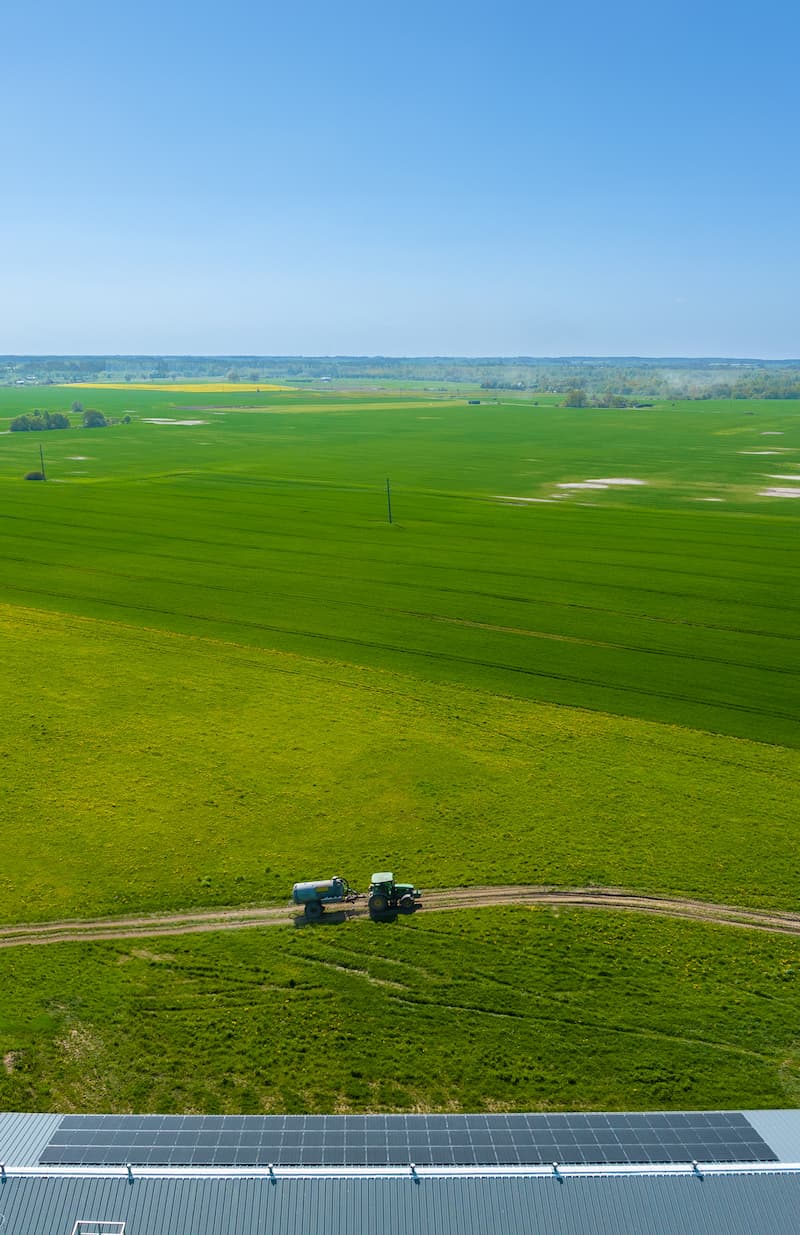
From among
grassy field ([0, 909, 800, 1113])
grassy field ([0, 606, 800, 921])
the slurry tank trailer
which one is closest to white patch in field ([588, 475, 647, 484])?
grassy field ([0, 606, 800, 921])

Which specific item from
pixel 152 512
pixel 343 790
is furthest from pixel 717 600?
pixel 152 512

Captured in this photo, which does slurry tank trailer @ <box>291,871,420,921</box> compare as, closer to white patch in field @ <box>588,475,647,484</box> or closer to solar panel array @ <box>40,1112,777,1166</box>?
solar panel array @ <box>40,1112,777,1166</box>

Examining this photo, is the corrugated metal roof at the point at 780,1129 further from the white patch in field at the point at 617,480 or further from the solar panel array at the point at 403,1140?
the white patch in field at the point at 617,480

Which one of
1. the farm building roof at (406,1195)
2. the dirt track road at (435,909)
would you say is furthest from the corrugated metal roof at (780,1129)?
the dirt track road at (435,909)

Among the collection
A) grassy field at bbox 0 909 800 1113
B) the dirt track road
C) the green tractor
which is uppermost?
the green tractor

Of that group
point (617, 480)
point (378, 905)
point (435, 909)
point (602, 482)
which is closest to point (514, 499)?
point (602, 482)

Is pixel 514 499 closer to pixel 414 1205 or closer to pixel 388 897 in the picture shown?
pixel 388 897
